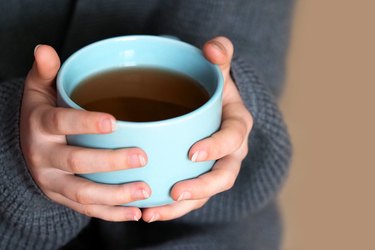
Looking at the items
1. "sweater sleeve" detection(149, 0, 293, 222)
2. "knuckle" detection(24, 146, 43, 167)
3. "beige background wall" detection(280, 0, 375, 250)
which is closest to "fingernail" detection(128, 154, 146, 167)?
"knuckle" detection(24, 146, 43, 167)

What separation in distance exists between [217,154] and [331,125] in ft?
1.83

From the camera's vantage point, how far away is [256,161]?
2.37ft

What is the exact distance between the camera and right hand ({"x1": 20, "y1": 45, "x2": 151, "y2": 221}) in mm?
442

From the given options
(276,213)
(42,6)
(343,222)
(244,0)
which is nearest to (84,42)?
(42,6)

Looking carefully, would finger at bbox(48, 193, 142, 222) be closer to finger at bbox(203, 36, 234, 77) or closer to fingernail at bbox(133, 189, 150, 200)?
fingernail at bbox(133, 189, 150, 200)

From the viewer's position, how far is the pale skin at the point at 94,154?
1.47ft

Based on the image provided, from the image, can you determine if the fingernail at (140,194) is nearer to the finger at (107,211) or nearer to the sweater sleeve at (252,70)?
the finger at (107,211)

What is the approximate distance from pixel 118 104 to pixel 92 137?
0.05 metres

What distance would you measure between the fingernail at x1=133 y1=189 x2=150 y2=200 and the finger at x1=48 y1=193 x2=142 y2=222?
0.04 meters

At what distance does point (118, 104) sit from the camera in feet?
1.64

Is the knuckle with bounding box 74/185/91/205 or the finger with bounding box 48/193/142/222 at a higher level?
the knuckle with bounding box 74/185/91/205

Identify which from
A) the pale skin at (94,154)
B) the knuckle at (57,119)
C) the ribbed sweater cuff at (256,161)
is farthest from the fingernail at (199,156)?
the ribbed sweater cuff at (256,161)

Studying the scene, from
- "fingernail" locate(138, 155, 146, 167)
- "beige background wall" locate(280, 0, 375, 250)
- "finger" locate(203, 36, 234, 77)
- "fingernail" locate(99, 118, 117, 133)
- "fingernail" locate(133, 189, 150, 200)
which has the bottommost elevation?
"beige background wall" locate(280, 0, 375, 250)

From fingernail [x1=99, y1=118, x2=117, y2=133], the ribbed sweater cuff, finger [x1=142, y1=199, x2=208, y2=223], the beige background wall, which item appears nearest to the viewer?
fingernail [x1=99, y1=118, x2=117, y2=133]
